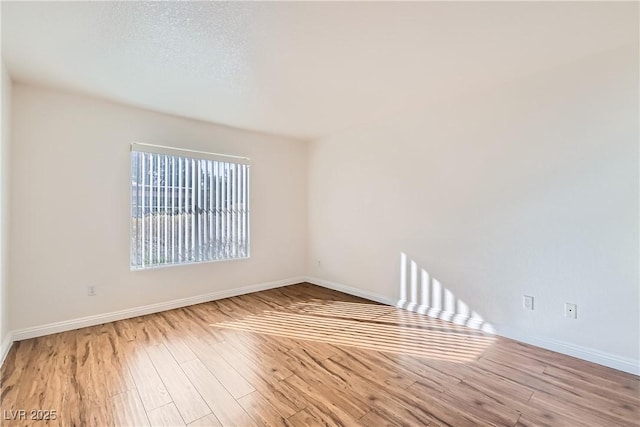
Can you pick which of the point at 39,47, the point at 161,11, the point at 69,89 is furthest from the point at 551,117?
the point at 69,89

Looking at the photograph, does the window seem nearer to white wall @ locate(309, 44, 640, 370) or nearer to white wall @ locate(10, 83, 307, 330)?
white wall @ locate(10, 83, 307, 330)

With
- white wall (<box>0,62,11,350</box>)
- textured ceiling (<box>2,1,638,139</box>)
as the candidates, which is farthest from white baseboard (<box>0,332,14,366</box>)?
textured ceiling (<box>2,1,638,139</box>)

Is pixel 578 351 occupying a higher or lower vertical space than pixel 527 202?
lower

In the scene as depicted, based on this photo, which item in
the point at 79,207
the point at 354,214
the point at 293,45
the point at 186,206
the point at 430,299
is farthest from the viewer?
the point at 354,214

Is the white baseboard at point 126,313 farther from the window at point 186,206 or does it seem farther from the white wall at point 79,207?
the window at point 186,206

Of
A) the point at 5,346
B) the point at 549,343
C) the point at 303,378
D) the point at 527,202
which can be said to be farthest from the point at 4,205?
the point at 549,343

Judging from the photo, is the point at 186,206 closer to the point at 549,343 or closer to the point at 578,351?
the point at 549,343

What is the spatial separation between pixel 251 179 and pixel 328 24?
2.70m

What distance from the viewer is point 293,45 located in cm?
208

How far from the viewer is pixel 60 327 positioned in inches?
111

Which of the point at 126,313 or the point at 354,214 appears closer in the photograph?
the point at 126,313

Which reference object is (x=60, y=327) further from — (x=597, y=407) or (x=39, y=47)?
(x=597, y=407)

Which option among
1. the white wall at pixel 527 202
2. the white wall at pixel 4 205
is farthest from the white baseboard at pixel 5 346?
the white wall at pixel 527 202

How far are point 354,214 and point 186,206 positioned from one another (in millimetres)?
2186
